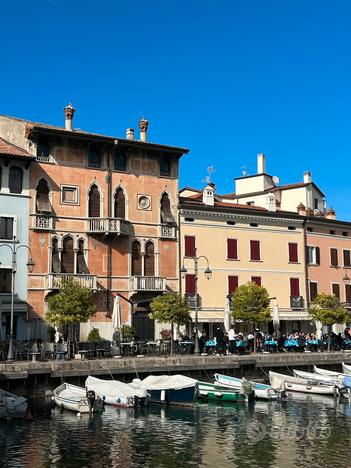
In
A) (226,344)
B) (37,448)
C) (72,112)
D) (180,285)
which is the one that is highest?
(72,112)

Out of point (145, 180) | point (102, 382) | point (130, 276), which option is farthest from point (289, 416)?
point (145, 180)

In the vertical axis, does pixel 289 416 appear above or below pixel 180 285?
below

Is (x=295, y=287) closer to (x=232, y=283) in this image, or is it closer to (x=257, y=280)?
(x=257, y=280)

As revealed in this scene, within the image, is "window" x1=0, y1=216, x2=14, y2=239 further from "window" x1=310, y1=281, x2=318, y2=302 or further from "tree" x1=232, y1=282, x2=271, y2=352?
"window" x1=310, y1=281, x2=318, y2=302

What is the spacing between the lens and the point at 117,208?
51875mm

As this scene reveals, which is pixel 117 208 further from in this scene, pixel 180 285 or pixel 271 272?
pixel 271 272

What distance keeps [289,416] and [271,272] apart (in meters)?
25.6

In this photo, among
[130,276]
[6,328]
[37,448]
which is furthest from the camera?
[130,276]

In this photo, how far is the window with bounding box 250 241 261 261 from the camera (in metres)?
57.7

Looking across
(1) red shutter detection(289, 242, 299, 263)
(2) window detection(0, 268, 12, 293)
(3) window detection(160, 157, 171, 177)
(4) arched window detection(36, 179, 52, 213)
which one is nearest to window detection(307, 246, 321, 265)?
(1) red shutter detection(289, 242, 299, 263)

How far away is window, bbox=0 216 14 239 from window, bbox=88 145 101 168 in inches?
303

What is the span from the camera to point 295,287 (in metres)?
59.7

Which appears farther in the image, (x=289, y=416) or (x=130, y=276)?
(x=130, y=276)

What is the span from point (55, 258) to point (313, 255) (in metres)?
24.5
